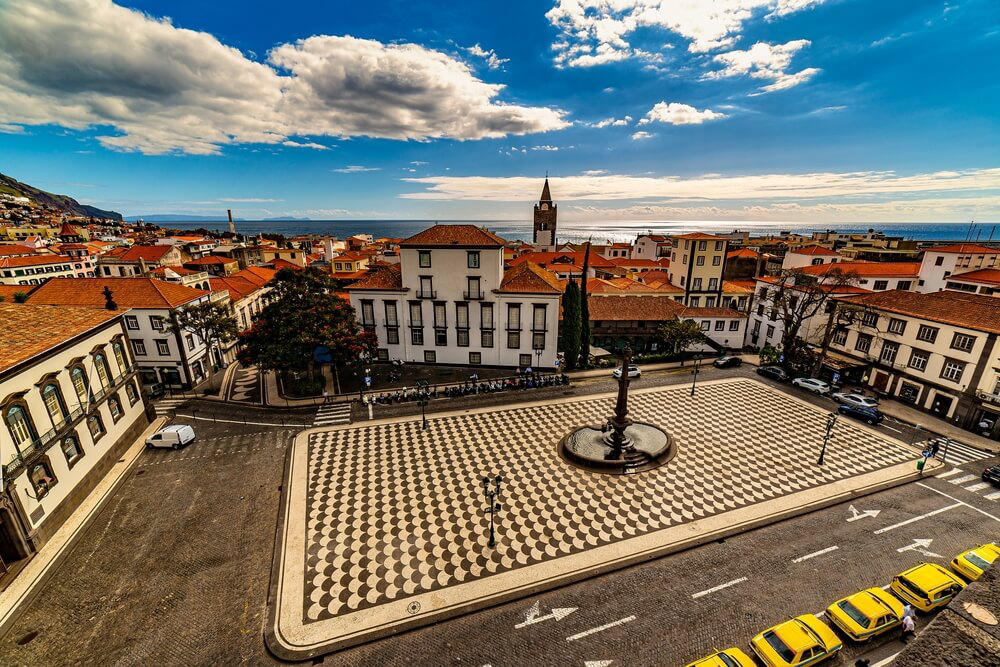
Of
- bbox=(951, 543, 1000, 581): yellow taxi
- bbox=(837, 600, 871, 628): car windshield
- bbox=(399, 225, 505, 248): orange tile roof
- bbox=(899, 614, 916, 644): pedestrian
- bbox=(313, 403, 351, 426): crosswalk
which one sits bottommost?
bbox=(313, 403, 351, 426): crosswalk

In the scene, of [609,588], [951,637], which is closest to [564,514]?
[609,588]

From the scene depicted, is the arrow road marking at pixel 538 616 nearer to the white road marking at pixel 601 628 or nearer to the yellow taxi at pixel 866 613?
the white road marking at pixel 601 628

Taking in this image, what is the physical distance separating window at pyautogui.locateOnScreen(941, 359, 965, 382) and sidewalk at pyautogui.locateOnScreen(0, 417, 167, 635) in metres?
63.3

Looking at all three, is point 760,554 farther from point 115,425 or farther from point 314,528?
point 115,425

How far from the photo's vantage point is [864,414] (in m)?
35.3

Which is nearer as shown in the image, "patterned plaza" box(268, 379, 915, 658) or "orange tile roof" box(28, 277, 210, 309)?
"patterned plaza" box(268, 379, 915, 658)

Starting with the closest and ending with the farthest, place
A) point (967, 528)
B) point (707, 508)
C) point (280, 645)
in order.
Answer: point (280, 645), point (967, 528), point (707, 508)

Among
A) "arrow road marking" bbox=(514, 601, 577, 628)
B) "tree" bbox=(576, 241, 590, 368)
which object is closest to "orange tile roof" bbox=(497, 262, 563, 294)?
"tree" bbox=(576, 241, 590, 368)

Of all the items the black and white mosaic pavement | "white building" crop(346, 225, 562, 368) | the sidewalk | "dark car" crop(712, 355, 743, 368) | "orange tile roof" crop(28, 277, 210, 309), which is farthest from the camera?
"dark car" crop(712, 355, 743, 368)

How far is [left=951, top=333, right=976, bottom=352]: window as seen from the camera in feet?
112

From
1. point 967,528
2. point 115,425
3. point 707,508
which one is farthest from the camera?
point 115,425

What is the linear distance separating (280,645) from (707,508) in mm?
23131

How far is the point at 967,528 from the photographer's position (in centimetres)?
2323

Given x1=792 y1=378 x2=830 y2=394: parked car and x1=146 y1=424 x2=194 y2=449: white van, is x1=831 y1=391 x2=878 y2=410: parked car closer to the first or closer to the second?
x1=792 y1=378 x2=830 y2=394: parked car
